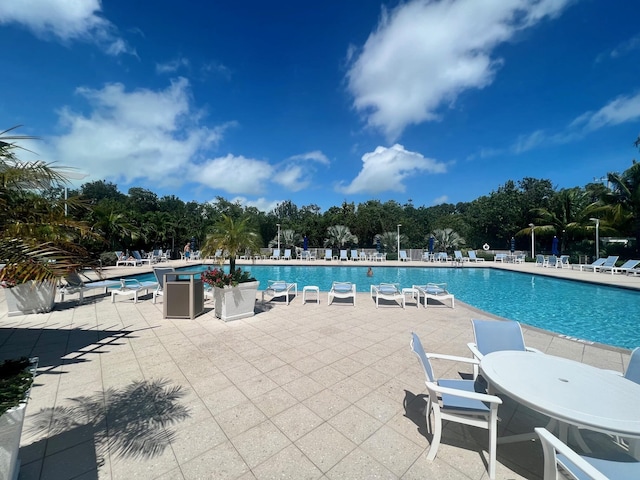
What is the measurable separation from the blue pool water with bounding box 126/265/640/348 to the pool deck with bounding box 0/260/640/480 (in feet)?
9.40

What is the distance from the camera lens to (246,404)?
2580 mm

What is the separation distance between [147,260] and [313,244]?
14.4 metres

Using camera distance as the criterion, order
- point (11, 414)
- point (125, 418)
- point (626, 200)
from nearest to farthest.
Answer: point (11, 414) → point (125, 418) → point (626, 200)

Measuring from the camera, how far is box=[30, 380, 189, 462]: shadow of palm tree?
6.68 feet

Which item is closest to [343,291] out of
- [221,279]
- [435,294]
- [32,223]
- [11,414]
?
[435,294]

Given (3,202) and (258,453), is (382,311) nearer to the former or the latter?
(258,453)

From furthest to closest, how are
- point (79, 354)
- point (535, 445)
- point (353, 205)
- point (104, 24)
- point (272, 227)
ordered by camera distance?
1. point (353, 205)
2. point (272, 227)
3. point (104, 24)
4. point (79, 354)
5. point (535, 445)

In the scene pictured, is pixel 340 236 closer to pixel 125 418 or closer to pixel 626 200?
pixel 626 200

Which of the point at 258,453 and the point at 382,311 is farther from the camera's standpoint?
the point at 382,311

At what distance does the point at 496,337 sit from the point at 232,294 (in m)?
4.38

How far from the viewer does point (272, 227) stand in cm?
2902

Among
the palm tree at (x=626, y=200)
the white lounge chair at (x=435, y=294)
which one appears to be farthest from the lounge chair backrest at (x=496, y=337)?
the palm tree at (x=626, y=200)

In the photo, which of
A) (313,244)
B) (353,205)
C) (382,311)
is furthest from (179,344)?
(353,205)

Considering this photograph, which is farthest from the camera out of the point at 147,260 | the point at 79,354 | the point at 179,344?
the point at 147,260
